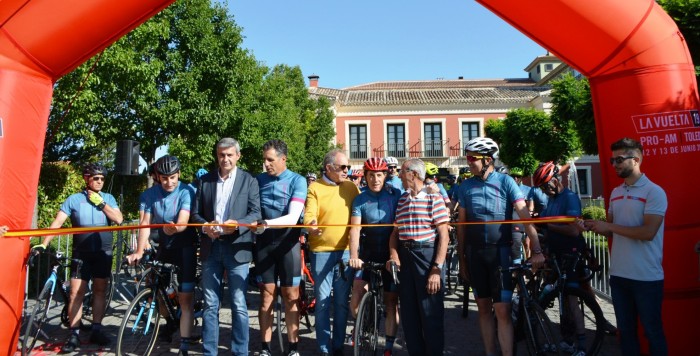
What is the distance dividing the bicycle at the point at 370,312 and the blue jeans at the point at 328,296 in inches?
13.9

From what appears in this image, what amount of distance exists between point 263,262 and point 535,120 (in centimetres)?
2657

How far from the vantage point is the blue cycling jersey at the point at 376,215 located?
5410 mm

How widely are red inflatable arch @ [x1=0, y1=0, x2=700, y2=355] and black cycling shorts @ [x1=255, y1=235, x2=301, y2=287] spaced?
207 centimetres

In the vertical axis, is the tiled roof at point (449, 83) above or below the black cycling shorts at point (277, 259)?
above

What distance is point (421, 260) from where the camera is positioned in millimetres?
5020

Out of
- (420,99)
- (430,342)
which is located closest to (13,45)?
(430,342)

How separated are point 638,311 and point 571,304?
50.2 inches

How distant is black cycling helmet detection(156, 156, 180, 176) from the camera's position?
563cm

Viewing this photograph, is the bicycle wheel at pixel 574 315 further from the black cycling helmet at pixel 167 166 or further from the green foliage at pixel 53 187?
the green foliage at pixel 53 187

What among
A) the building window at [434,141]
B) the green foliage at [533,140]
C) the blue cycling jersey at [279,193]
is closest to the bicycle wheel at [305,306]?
the blue cycling jersey at [279,193]

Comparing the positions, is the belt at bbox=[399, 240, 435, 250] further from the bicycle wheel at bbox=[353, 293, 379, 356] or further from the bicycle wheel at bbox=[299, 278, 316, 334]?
the bicycle wheel at bbox=[299, 278, 316, 334]

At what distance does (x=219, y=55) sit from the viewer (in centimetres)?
2161

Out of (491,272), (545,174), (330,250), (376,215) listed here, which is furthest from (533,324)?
(330,250)


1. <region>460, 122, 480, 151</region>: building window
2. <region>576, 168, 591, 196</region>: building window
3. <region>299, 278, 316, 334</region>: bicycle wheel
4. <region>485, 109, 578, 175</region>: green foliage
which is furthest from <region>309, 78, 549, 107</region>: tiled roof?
<region>299, 278, 316, 334</region>: bicycle wheel
